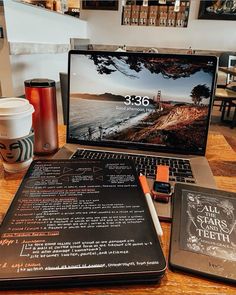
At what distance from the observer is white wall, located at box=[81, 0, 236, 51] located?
4637 mm

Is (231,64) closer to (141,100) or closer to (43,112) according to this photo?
(141,100)

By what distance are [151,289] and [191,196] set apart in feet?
0.72

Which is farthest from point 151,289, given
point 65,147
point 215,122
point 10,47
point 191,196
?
point 215,122

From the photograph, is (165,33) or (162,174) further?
(165,33)

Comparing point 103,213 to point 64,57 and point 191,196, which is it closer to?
point 191,196

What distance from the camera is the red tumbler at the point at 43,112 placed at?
0.67m

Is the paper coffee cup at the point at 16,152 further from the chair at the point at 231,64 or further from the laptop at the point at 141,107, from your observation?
the chair at the point at 231,64

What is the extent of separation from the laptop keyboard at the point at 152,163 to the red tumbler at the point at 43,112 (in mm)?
92

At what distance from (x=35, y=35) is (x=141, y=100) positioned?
240cm

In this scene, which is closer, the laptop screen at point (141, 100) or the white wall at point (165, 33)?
the laptop screen at point (141, 100)

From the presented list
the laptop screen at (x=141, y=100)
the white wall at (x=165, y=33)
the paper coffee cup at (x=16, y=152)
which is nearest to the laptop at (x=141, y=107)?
the laptop screen at (x=141, y=100)

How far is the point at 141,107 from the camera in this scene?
0.74 m

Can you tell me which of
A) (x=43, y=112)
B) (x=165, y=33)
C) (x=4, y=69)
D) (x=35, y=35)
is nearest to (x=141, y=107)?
(x=43, y=112)

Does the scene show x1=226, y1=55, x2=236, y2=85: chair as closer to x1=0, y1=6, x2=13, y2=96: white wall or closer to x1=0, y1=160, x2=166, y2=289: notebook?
x1=0, y1=6, x2=13, y2=96: white wall
